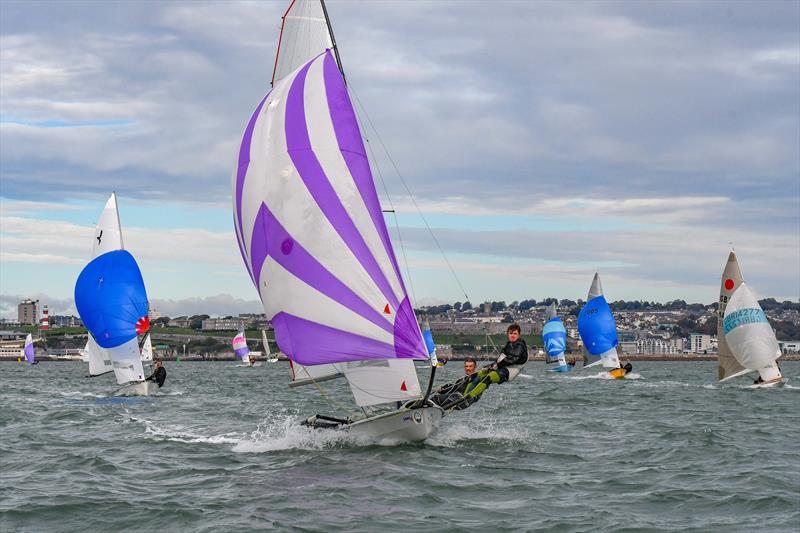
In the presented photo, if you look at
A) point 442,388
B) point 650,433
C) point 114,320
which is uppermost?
point 114,320

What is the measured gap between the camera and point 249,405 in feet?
102

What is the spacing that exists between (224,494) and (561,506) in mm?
4439

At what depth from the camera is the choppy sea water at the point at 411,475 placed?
1154 centimetres

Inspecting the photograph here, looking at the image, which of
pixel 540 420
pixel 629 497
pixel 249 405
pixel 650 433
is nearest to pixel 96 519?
pixel 629 497

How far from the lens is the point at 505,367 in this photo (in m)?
17.5

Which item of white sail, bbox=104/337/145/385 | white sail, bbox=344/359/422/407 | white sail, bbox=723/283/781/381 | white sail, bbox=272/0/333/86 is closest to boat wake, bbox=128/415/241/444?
white sail, bbox=344/359/422/407

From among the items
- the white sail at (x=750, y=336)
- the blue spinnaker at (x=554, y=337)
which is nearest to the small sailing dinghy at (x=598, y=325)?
the blue spinnaker at (x=554, y=337)

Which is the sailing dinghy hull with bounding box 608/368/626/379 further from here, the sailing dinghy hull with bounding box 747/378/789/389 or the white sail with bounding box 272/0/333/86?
the white sail with bounding box 272/0/333/86

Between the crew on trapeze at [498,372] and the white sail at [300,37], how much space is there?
6282 millimetres

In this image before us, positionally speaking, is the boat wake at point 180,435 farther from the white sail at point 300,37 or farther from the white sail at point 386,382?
the white sail at point 300,37

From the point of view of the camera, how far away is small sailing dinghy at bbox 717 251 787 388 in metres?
39.8

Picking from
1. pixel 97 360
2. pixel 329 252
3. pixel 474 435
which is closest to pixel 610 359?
pixel 97 360

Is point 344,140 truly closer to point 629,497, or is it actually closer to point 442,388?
point 442,388

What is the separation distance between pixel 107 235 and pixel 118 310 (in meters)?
3.33
